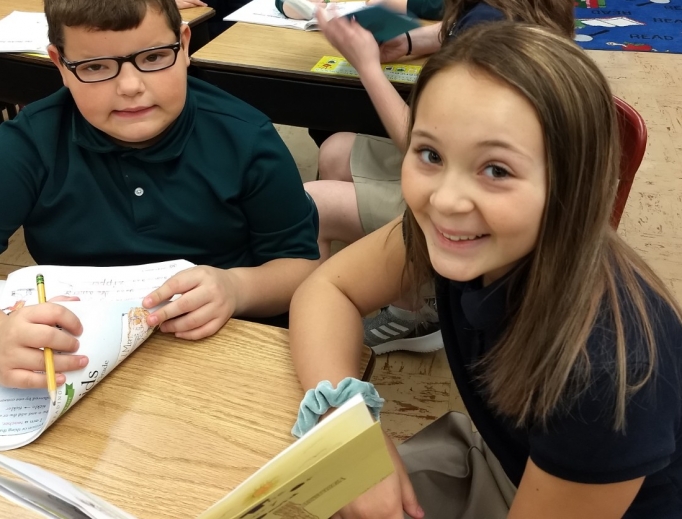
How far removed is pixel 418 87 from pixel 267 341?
0.38 metres

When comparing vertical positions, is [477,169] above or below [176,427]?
above

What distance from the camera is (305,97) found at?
1.73 meters

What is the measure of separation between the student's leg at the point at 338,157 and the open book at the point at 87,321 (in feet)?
3.88

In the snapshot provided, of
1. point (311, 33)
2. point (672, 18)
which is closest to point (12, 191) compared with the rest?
point (311, 33)

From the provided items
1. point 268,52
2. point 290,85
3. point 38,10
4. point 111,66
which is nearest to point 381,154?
point 290,85

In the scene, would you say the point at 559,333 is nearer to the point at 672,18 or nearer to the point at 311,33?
the point at 311,33

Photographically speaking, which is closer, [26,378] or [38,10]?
[26,378]

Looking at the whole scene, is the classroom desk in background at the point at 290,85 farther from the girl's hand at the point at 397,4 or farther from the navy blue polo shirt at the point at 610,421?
the navy blue polo shirt at the point at 610,421

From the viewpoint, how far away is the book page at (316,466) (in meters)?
0.50

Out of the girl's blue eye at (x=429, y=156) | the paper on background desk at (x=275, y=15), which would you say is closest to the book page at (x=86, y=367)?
the girl's blue eye at (x=429, y=156)

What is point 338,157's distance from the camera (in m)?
2.06

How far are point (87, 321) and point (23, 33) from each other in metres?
1.50

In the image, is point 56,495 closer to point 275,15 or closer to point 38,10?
point 275,15

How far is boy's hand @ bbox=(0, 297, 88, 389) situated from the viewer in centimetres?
74
